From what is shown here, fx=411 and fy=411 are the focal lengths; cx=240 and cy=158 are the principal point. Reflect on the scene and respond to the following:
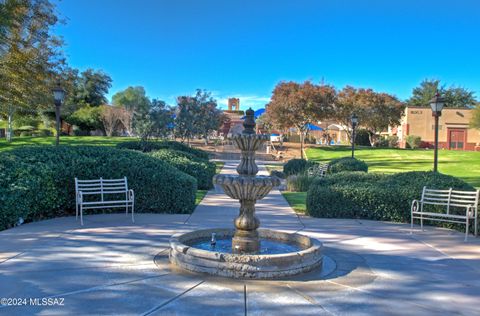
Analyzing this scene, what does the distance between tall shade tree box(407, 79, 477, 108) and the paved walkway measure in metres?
70.7

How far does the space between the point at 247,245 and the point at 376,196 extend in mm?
4694

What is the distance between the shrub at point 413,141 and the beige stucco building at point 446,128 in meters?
1.13

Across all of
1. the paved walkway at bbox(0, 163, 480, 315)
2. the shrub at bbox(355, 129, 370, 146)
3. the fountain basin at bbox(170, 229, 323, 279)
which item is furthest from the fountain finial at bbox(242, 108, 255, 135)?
the shrub at bbox(355, 129, 370, 146)

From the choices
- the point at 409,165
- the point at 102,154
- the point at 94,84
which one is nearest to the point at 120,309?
the point at 102,154

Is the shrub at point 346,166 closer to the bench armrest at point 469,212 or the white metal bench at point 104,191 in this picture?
the bench armrest at point 469,212

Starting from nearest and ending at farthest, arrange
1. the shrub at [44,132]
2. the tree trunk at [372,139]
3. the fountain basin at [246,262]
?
1. the fountain basin at [246,262]
2. the shrub at [44,132]
3. the tree trunk at [372,139]

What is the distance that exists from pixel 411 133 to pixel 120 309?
53299mm

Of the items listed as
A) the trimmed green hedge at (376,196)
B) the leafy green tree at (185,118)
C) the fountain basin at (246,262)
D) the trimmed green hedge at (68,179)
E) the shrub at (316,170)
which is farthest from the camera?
the leafy green tree at (185,118)

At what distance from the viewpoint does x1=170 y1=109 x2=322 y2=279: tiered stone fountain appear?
4934mm

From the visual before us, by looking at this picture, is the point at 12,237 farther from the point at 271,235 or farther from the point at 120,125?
the point at 120,125

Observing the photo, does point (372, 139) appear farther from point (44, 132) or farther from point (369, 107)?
point (44, 132)

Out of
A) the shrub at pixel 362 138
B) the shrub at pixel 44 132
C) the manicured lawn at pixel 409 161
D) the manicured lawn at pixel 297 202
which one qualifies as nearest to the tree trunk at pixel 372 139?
the shrub at pixel 362 138

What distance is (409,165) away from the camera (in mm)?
30750

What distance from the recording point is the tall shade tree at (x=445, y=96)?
2825 inches
